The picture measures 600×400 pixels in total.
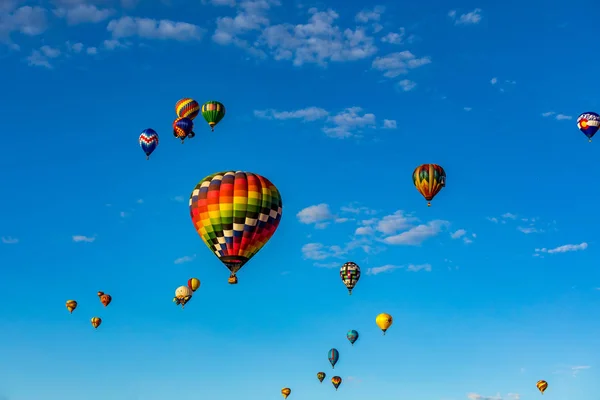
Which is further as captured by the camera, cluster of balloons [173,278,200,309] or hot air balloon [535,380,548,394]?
hot air balloon [535,380,548,394]

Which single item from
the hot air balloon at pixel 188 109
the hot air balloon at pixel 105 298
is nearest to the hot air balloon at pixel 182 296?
the hot air balloon at pixel 105 298

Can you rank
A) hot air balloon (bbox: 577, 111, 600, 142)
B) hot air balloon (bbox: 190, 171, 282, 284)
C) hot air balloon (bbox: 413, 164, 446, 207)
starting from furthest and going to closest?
1. hot air balloon (bbox: 577, 111, 600, 142)
2. hot air balloon (bbox: 413, 164, 446, 207)
3. hot air balloon (bbox: 190, 171, 282, 284)

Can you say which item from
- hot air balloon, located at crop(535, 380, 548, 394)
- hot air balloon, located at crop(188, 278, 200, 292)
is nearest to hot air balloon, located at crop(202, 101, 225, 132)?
hot air balloon, located at crop(188, 278, 200, 292)

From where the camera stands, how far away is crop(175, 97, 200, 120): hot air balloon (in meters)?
96.4

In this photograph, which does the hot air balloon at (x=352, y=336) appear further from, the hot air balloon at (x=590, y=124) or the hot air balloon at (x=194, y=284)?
the hot air balloon at (x=590, y=124)

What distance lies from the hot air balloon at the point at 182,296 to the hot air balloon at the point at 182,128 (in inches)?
748

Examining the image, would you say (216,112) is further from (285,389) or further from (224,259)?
(285,389)

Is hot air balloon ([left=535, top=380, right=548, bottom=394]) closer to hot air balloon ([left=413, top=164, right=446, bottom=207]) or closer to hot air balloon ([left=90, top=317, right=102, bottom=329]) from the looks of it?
hot air balloon ([left=413, top=164, right=446, bottom=207])

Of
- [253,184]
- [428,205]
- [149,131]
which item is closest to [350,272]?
[428,205]

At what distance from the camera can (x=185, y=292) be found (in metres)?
103

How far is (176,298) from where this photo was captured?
4026 inches

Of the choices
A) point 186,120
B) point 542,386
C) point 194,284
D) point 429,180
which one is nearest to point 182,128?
point 186,120

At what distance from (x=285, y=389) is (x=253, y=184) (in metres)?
58.1

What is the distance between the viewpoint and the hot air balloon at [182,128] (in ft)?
309
